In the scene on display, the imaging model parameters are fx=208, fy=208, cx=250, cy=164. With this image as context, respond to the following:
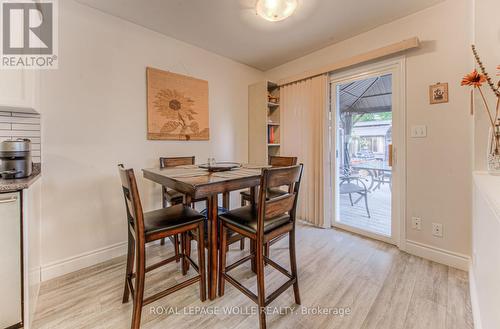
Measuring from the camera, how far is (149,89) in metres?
2.36

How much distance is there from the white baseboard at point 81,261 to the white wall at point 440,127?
10.2 feet

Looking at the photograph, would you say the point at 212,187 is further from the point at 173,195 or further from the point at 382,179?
the point at 382,179

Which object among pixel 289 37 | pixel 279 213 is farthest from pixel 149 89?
pixel 279 213

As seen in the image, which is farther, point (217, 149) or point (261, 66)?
point (261, 66)

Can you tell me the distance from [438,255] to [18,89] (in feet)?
12.4

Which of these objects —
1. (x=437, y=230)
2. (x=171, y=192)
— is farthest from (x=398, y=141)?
(x=171, y=192)

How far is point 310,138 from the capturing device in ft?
9.87

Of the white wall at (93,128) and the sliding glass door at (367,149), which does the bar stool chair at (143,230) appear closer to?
the white wall at (93,128)

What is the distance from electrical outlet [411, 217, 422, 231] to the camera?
216 cm

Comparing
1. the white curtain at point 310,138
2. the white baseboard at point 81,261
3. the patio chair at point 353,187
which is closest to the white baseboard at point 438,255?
the patio chair at point 353,187

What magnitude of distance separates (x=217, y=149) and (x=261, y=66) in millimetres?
1663

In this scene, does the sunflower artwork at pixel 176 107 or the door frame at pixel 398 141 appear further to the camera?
the sunflower artwork at pixel 176 107

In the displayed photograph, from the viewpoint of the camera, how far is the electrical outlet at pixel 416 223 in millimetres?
2162

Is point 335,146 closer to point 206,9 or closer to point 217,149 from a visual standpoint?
point 217,149
